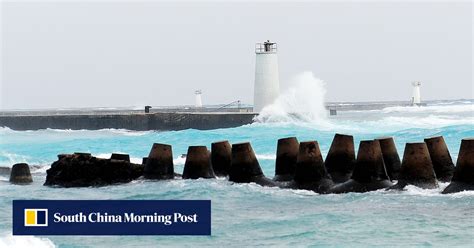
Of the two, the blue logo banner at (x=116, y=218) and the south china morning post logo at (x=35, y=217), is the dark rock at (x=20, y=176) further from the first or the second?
the south china morning post logo at (x=35, y=217)

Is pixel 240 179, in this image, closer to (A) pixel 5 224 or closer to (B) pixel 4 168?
(A) pixel 5 224

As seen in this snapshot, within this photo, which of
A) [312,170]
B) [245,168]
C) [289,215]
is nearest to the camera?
[289,215]

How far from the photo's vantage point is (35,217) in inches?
477

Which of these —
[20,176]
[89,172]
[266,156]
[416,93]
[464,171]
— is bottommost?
[266,156]

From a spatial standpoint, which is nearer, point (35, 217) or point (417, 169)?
point (35, 217)

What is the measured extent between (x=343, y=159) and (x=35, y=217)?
19.7ft

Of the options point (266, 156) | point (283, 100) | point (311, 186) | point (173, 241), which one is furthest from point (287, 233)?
point (283, 100)

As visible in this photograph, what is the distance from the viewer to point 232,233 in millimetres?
12773

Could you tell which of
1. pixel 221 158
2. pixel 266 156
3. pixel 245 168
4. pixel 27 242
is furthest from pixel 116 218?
pixel 266 156

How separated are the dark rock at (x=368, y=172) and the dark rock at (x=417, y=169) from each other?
0.29m

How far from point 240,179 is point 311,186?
1682 mm

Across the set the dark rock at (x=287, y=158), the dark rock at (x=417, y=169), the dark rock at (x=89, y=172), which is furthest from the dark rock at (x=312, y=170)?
the dark rock at (x=89, y=172)

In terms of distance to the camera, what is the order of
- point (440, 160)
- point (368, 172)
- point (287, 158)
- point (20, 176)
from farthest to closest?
point (20, 176)
point (287, 158)
point (440, 160)
point (368, 172)

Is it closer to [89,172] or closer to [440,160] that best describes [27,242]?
[89,172]
